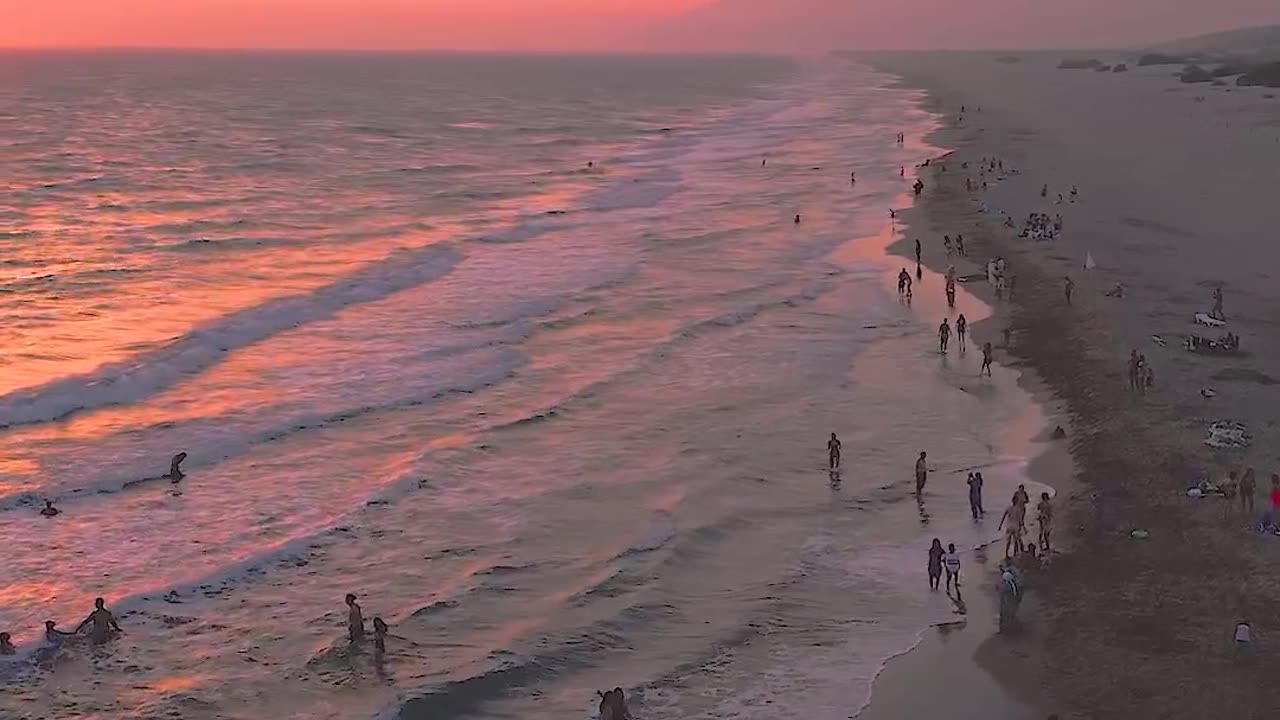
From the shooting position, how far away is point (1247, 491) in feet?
65.4

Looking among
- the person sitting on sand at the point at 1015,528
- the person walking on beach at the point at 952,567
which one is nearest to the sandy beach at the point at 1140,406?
the person sitting on sand at the point at 1015,528

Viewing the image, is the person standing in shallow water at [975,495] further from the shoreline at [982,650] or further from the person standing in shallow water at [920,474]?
the person standing in shallow water at [920,474]

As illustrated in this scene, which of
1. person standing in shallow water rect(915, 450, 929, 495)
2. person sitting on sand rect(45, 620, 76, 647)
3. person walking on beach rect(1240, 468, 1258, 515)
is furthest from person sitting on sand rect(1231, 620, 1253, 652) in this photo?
person sitting on sand rect(45, 620, 76, 647)

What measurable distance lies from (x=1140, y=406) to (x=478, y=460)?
13.8m

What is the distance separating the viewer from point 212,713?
16.1 m

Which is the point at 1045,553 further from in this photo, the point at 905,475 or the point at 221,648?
the point at 221,648

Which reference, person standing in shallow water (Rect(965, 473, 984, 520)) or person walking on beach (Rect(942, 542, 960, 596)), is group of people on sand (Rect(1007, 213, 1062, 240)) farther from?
person walking on beach (Rect(942, 542, 960, 596))

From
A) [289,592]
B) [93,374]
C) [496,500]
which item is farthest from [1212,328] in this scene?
[93,374]

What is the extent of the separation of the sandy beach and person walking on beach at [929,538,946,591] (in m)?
1.44

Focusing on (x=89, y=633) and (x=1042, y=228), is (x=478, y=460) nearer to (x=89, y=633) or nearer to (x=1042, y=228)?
(x=89, y=633)

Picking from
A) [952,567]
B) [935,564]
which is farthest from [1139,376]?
[935,564]

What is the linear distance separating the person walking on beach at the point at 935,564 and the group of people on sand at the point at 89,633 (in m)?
12.2

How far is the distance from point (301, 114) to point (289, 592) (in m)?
127

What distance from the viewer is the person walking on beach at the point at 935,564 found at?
62.0 ft
